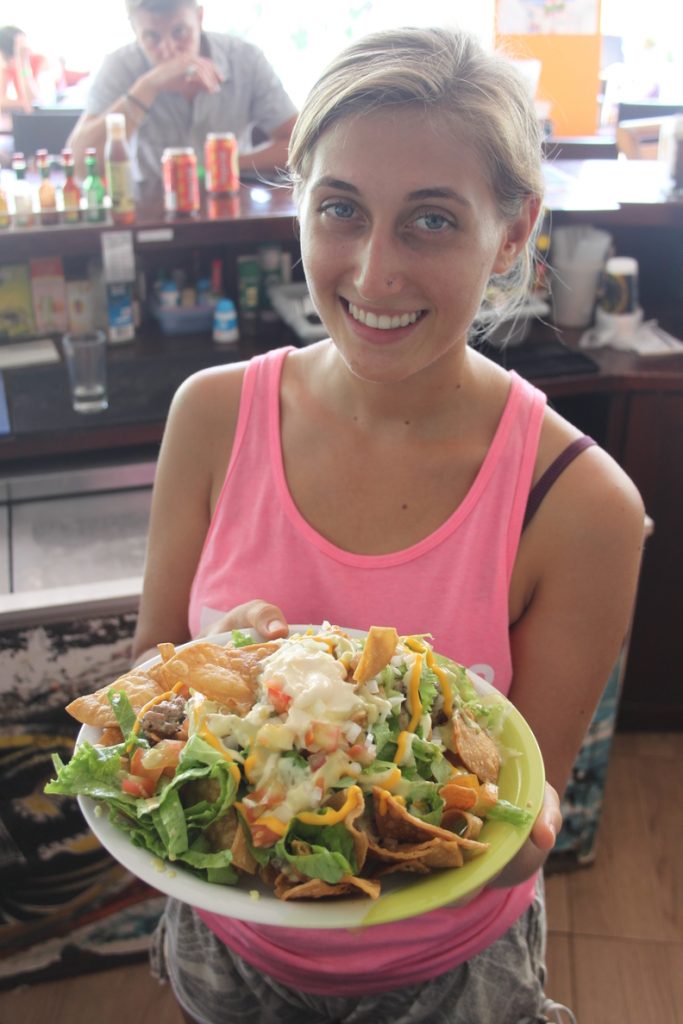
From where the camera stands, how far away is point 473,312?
3.92 feet

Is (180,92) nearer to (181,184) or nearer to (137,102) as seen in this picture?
(137,102)

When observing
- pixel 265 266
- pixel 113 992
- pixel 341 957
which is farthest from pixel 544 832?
pixel 265 266

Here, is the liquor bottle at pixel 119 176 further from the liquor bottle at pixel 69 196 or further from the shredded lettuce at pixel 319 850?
the shredded lettuce at pixel 319 850

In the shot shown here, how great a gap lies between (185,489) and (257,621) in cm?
34

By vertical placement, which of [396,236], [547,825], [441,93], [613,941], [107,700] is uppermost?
[441,93]

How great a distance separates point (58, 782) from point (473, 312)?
2.38 ft

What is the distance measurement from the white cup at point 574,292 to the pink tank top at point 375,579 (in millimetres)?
1392

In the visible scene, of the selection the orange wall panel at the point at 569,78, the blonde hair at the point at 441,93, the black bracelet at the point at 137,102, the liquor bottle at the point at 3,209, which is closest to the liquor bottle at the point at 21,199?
the liquor bottle at the point at 3,209

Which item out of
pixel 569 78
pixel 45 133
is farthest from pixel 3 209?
pixel 569 78

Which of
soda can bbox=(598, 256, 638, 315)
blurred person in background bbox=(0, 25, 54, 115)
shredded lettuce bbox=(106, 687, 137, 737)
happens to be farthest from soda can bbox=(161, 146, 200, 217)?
blurred person in background bbox=(0, 25, 54, 115)

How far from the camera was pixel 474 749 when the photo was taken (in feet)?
3.07

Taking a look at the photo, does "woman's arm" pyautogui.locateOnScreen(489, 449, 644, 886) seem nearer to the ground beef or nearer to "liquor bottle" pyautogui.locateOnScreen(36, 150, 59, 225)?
the ground beef

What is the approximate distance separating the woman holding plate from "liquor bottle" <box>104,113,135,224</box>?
118cm

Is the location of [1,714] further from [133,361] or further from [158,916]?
[133,361]
